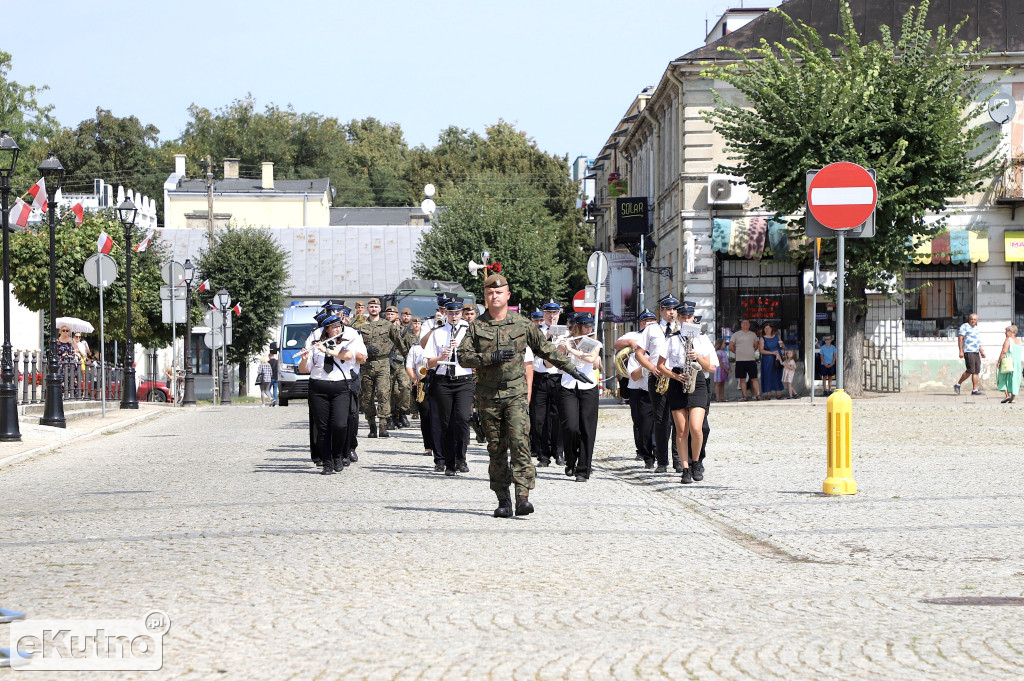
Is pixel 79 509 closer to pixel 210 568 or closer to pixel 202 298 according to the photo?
pixel 210 568

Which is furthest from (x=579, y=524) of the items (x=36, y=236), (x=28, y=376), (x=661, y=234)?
(x=36, y=236)

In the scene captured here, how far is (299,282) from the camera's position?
76562 mm

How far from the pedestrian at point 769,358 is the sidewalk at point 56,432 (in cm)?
1361

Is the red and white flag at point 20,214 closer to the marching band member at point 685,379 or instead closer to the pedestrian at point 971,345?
the marching band member at point 685,379

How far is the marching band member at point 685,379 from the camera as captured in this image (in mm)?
13188

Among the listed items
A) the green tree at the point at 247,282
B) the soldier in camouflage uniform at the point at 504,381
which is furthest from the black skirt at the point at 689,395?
the green tree at the point at 247,282

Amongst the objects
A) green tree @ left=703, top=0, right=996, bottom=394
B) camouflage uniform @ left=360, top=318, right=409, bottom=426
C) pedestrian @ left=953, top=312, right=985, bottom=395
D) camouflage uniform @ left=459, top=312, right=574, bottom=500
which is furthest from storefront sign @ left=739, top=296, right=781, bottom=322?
camouflage uniform @ left=459, top=312, right=574, bottom=500

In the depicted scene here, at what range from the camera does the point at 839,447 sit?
11555 millimetres

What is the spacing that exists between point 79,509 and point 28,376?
1672 cm

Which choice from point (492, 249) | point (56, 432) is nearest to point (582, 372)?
point (56, 432)

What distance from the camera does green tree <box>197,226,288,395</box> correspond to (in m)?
66.5

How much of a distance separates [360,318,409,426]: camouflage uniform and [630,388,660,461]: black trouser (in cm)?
386

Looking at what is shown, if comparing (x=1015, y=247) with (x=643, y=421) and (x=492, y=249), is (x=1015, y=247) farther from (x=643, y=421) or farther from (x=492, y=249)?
(x=492, y=249)

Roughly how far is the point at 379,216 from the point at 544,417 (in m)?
74.3
